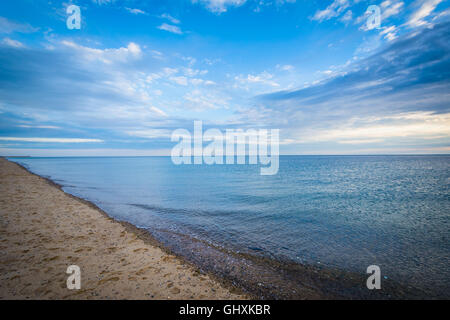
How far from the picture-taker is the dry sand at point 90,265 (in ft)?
18.5

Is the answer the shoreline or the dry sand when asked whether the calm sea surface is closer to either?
the shoreline

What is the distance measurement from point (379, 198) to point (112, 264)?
28549mm

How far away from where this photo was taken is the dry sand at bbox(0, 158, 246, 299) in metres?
5.62

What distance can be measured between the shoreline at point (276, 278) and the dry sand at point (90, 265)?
0.71 metres

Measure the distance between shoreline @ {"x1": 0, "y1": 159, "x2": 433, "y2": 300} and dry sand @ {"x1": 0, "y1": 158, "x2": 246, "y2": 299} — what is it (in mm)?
714

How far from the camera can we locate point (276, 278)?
7.37 m

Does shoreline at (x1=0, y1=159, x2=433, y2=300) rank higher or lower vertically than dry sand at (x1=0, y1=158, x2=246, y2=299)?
lower

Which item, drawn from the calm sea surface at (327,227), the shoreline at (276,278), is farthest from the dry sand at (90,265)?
the calm sea surface at (327,227)

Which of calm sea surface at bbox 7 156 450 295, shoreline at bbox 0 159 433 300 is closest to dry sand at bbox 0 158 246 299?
shoreline at bbox 0 159 433 300

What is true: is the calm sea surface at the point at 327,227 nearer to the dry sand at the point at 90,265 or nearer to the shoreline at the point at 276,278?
the shoreline at the point at 276,278
